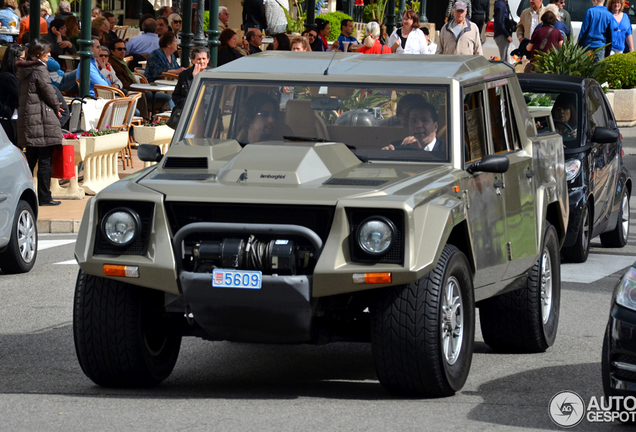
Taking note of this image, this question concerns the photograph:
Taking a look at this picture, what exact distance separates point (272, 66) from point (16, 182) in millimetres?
4146

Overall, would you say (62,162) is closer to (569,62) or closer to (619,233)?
(619,233)

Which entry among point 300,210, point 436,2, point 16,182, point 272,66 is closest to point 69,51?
point 16,182

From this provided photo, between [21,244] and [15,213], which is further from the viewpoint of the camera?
[21,244]

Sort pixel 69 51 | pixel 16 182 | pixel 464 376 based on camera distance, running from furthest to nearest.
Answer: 1. pixel 69 51
2. pixel 16 182
3. pixel 464 376

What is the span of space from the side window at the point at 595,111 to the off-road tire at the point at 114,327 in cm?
696

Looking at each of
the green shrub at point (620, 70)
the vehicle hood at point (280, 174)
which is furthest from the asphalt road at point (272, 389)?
the green shrub at point (620, 70)

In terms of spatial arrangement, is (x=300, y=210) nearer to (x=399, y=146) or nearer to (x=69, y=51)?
(x=399, y=146)

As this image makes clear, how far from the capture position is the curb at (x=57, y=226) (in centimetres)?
1353

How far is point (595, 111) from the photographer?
12414mm

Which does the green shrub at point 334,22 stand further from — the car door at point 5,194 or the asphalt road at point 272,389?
the asphalt road at point 272,389

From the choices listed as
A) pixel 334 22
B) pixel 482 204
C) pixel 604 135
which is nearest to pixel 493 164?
pixel 482 204

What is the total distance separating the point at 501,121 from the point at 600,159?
4.94 meters

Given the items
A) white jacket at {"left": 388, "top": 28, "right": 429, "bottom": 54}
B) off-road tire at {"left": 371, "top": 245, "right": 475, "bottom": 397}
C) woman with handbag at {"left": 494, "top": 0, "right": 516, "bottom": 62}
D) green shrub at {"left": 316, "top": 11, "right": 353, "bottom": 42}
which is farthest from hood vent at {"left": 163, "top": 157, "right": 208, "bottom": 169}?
green shrub at {"left": 316, "top": 11, "right": 353, "bottom": 42}

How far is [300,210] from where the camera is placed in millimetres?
5855
